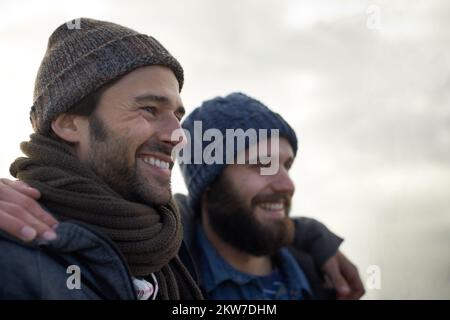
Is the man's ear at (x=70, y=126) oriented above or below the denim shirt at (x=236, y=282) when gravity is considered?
above

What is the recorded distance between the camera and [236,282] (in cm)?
439

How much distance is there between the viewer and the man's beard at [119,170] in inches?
113

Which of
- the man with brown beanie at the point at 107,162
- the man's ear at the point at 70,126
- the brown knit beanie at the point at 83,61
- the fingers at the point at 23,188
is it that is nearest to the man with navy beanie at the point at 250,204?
the man with brown beanie at the point at 107,162

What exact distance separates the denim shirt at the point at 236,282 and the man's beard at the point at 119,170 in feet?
5.22

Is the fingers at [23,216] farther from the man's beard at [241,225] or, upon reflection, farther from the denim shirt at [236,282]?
the man's beard at [241,225]

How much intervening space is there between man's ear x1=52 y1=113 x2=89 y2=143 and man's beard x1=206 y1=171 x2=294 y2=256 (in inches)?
77.9

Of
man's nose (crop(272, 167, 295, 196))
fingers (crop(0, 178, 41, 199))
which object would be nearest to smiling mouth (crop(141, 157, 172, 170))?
fingers (crop(0, 178, 41, 199))

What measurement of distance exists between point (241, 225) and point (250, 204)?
181 mm

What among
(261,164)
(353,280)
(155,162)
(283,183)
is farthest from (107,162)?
(353,280)

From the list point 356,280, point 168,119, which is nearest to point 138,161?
point 168,119

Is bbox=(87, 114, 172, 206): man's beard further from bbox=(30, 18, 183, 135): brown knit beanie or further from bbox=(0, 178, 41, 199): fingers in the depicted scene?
bbox=(0, 178, 41, 199): fingers

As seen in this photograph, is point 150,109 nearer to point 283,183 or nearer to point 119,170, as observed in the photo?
point 119,170

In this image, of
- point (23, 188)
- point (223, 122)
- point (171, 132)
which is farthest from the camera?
point (223, 122)

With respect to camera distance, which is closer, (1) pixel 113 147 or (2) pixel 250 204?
(1) pixel 113 147
